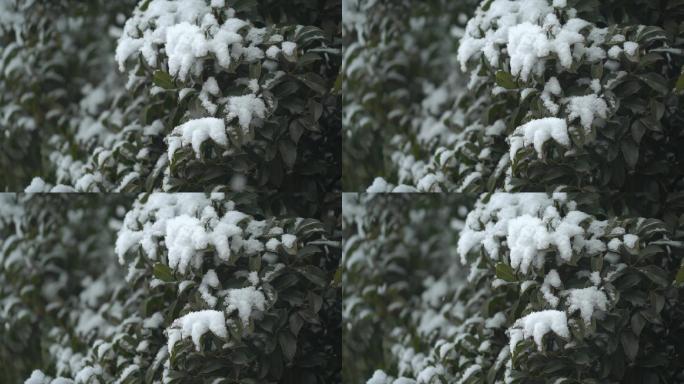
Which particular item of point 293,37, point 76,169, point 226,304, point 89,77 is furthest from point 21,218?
point 293,37

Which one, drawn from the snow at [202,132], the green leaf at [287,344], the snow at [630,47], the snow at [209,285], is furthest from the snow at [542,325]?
the snow at [202,132]

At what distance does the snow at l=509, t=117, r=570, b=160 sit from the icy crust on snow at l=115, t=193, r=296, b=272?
717 millimetres

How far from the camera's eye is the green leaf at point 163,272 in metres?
2.88

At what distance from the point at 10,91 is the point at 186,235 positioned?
68 centimetres

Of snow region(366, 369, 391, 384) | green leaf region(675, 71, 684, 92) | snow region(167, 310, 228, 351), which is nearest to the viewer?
green leaf region(675, 71, 684, 92)

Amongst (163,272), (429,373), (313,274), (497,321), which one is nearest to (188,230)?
(163,272)

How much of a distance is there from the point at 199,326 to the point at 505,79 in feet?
3.54

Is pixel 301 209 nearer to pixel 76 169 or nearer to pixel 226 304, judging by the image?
pixel 226 304

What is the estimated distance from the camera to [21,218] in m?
2.94

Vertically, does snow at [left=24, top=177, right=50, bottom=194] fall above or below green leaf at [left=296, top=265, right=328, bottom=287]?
above

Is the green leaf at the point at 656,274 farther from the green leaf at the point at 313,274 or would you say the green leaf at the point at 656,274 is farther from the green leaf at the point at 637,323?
the green leaf at the point at 313,274

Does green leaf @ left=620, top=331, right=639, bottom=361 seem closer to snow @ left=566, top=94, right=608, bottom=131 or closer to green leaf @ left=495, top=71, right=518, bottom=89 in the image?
snow @ left=566, top=94, right=608, bottom=131

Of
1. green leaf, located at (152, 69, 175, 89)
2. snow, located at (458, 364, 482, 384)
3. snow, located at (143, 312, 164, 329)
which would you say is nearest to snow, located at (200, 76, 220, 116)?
green leaf, located at (152, 69, 175, 89)

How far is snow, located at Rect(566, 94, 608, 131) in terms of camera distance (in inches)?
106
